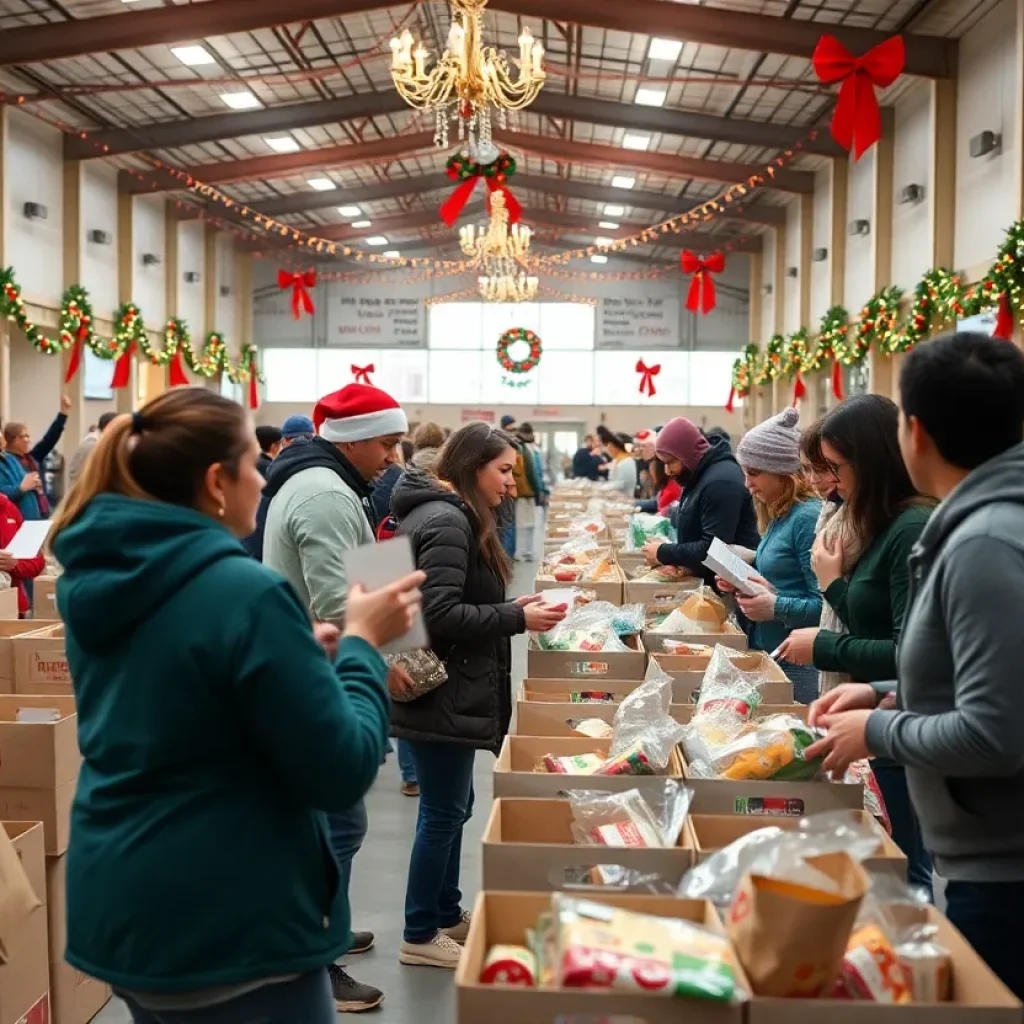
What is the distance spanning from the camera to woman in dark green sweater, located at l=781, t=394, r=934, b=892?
2539mm

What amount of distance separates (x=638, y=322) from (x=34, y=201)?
553 inches

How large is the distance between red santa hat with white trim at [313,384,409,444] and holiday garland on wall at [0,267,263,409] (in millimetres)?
7578

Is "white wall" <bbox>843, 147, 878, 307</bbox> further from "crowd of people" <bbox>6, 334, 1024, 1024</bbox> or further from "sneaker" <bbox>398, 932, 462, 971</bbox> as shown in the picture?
"crowd of people" <bbox>6, 334, 1024, 1024</bbox>

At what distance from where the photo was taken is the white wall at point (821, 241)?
55.1ft

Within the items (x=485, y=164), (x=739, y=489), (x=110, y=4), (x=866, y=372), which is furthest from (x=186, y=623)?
(x=866, y=372)

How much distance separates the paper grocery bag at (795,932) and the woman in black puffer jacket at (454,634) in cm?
175

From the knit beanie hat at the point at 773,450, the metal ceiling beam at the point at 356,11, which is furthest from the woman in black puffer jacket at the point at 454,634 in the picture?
the metal ceiling beam at the point at 356,11

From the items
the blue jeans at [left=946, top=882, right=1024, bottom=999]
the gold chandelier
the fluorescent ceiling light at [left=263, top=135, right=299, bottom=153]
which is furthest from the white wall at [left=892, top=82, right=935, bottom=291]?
the blue jeans at [left=946, top=882, right=1024, bottom=999]

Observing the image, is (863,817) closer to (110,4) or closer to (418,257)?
(110,4)

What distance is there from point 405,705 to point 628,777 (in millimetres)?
1085

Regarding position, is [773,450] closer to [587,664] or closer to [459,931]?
[587,664]

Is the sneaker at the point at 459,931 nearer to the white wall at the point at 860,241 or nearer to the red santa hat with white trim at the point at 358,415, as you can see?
the red santa hat with white trim at the point at 358,415

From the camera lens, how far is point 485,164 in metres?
10.1

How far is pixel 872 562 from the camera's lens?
256 cm
